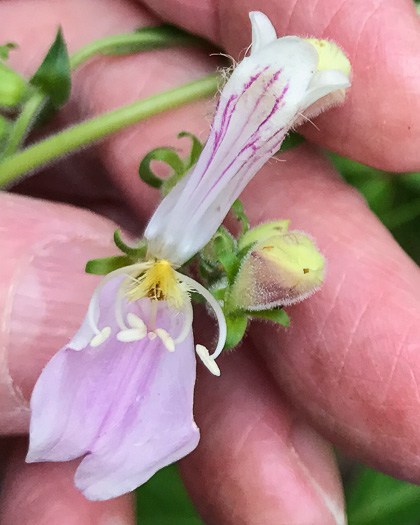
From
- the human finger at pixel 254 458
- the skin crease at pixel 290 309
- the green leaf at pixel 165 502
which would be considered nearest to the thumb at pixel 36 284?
the skin crease at pixel 290 309

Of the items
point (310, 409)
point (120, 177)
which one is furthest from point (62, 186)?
point (310, 409)

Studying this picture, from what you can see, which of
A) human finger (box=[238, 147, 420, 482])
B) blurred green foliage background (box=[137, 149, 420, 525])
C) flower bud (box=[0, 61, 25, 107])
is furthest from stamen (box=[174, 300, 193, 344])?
blurred green foliage background (box=[137, 149, 420, 525])

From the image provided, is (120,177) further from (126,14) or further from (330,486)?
(330,486)

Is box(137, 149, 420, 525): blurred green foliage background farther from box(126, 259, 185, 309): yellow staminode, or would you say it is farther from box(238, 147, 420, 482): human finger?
box(126, 259, 185, 309): yellow staminode

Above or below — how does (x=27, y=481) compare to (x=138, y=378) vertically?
below

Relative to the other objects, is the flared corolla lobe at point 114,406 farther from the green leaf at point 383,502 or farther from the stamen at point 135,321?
the green leaf at point 383,502

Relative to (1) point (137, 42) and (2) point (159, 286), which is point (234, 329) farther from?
(1) point (137, 42)
